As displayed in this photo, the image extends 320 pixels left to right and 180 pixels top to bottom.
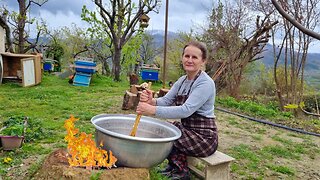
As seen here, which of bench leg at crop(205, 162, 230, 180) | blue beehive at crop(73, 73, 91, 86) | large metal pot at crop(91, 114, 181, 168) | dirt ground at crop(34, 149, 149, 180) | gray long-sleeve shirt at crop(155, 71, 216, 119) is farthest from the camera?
blue beehive at crop(73, 73, 91, 86)

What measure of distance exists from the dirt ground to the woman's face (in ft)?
3.33

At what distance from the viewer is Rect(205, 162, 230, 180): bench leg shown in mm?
2826

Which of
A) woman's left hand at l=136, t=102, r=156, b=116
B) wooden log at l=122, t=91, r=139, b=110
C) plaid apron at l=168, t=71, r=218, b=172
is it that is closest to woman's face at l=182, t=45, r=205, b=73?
plaid apron at l=168, t=71, r=218, b=172

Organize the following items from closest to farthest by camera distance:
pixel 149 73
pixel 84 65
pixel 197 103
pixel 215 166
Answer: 1. pixel 197 103
2. pixel 215 166
3. pixel 84 65
4. pixel 149 73

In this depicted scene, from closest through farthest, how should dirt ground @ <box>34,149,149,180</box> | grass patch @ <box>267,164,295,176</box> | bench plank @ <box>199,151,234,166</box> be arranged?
1. dirt ground @ <box>34,149,149,180</box>
2. bench plank @ <box>199,151,234,166</box>
3. grass patch @ <box>267,164,295,176</box>

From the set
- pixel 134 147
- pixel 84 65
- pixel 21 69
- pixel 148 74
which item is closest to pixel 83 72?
pixel 84 65

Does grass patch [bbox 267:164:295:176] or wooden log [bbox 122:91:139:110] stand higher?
wooden log [bbox 122:91:139:110]

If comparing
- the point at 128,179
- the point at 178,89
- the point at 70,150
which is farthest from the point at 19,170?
the point at 178,89

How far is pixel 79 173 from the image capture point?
2.03 metres

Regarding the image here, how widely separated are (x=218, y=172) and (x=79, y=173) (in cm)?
138

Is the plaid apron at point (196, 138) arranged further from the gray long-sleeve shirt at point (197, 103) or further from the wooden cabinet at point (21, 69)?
the wooden cabinet at point (21, 69)

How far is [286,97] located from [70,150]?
28.7 feet

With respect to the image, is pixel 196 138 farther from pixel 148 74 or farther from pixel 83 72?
pixel 148 74

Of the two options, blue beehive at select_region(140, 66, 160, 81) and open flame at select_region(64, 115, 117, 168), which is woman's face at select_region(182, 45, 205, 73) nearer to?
open flame at select_region(64, 115, 117, 168)
